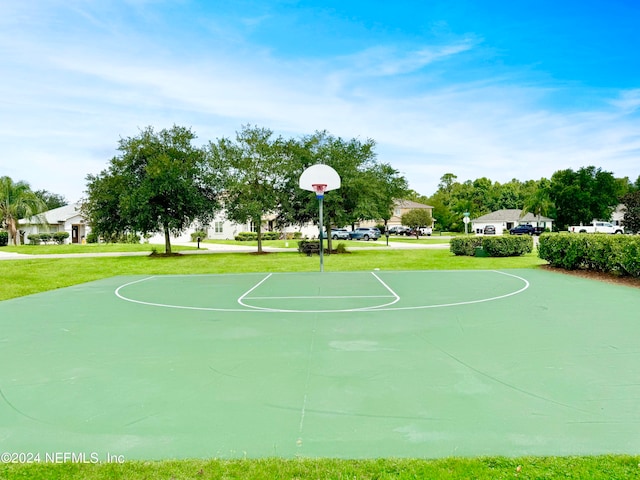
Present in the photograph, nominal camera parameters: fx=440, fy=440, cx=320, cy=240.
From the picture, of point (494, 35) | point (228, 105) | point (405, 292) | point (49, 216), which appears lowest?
point (405, 292)

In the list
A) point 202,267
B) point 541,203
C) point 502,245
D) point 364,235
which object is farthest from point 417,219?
point 202,267

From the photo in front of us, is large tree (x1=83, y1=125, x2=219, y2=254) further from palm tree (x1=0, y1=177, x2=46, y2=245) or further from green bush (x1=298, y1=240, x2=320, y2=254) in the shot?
palm tree (x1=0, y1=177, x2=46, y2=245)

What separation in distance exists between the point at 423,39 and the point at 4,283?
18.5 metres

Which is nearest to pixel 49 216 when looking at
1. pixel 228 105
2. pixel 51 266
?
pixel 51 266

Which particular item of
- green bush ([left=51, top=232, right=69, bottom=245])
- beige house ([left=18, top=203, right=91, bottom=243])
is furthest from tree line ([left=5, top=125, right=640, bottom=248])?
beige house ([left=18, top=203, right=91, bottom=243])

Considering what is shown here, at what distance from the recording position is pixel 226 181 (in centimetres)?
2694

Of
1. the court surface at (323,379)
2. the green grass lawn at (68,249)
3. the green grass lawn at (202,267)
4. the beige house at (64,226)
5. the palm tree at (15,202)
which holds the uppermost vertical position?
the palm tree at (15,202)

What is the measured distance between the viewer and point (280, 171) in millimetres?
26781

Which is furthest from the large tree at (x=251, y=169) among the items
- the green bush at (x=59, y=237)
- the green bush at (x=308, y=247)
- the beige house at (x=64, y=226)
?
the beige house at (x=64, y=226)

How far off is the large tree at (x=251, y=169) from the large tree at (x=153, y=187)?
952 millimetres

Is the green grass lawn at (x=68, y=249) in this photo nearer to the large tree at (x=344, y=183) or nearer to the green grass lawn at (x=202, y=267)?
the green grass lawn at (x=202, y=267)

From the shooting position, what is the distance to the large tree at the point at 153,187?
24.8 m

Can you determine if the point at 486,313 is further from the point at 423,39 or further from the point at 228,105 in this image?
the point at 228,105

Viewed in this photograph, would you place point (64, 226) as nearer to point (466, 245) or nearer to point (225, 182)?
point (225, 182)
